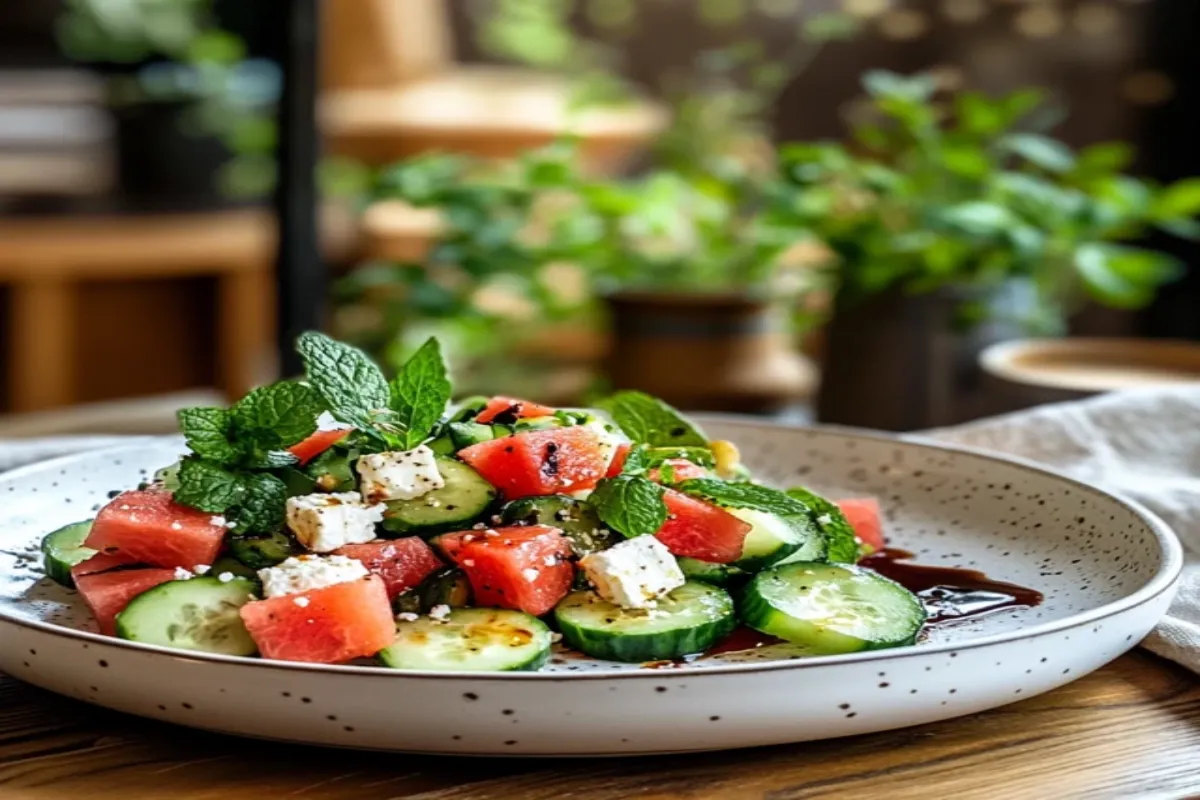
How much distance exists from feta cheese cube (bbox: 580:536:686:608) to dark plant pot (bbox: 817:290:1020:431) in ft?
4.61

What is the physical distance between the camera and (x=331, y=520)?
43.2 inches

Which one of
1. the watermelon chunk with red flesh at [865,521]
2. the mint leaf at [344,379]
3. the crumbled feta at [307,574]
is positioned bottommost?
the watermelon chunk with red flesh at [865,521]

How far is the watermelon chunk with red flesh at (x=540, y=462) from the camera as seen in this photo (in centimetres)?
119

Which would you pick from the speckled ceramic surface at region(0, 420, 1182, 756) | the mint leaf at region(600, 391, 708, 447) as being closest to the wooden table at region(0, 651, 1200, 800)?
the speckled ceramic surface at region(0, 420, 1182, 756)

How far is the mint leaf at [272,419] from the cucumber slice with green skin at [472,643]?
0.20 metres

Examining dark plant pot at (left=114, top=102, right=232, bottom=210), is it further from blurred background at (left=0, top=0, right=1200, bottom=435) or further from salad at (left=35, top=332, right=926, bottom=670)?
salad at (left=35, top=332, right=926, bottom=670)

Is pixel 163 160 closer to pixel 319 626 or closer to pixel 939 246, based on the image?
pixel 939 246

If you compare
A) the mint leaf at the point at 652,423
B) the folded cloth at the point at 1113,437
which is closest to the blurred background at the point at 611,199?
the folded cloth at the point at 1113,437

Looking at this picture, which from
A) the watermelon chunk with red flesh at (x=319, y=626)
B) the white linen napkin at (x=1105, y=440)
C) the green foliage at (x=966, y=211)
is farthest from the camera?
the green foliage at (x=966, y=211)

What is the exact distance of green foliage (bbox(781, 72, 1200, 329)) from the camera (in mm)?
2410

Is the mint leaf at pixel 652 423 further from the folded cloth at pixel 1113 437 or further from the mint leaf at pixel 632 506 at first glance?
the folded cloth at pixel 1113 437

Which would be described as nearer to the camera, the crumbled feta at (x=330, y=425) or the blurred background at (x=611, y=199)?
the crumbled feta at (x=330, y=425)

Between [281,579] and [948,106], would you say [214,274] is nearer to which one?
[948,106]

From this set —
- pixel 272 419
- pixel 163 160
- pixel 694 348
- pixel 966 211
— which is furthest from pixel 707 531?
pixel 163 160
